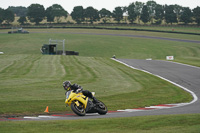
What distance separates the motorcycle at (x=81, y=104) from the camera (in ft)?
38.4

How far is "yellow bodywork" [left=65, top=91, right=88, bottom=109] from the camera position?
11695 mm

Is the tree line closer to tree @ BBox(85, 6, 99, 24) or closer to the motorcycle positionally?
tree @ BBox(85, 6, 99, 24)

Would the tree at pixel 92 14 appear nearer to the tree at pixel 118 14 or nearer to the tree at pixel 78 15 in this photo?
the tree at pixel 78 15

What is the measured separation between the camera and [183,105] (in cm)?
1473

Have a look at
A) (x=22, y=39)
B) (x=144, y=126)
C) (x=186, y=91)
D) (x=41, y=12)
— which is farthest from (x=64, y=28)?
(x=144, y=126)

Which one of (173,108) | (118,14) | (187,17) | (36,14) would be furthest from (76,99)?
(36,14)

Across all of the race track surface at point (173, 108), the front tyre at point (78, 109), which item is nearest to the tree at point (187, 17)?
the race track surface at point (173, 108)

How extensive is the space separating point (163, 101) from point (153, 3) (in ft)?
591

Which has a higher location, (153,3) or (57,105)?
(153,3)

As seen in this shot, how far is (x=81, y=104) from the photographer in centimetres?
1202

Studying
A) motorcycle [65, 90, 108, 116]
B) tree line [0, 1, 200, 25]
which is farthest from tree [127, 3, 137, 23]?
motorcycle [65, 90, 108, 116]

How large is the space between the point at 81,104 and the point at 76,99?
399 mm

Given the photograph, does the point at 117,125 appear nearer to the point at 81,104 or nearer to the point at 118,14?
the point at 81,104

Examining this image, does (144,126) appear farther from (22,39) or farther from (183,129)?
(22,39)
